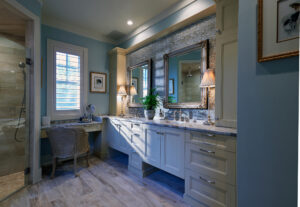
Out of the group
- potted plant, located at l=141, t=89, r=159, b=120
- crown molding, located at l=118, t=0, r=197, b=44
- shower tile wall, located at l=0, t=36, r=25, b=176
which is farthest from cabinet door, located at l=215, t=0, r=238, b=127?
shower tile wall, located at l=0, t=36, r=25, b=176

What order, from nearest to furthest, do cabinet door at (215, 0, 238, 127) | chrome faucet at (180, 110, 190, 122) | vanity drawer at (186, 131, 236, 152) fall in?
vanity drawer at (186, 131, 236, 152)
cabinet door at (215, 0, 238, 127)
chrome faucet at (180, 110, 190, 122)

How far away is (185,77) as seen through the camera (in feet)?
8.41

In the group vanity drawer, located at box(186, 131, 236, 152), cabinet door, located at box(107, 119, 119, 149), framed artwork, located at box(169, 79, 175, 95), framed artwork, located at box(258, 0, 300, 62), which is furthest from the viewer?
cabinet door, located at box(107, 119, 119, 149)

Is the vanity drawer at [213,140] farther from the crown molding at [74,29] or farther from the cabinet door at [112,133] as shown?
the crown molding at [74,29]

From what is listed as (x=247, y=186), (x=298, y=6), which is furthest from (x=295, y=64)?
(x=247, y=186)

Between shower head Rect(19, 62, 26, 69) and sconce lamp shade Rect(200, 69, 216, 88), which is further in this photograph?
shower head Rect(19, 62, 26, 69)

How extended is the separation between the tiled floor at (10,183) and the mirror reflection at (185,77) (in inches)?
105

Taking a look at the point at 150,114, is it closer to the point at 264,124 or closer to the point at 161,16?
the point at 161,16

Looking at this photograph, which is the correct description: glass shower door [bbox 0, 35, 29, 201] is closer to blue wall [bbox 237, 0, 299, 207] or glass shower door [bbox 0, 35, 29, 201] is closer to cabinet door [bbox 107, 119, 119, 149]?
cabinet door [bbox 107, 119, 119, 149]

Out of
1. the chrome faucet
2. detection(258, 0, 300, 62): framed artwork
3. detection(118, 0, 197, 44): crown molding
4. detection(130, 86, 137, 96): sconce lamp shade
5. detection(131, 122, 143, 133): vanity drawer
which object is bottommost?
detection(131, 122, 143, 133): vanity drawer

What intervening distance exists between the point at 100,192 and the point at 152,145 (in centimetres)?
95

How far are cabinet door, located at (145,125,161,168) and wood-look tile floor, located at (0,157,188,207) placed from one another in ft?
1.17

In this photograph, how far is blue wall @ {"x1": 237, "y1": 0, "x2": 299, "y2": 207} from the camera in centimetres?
92

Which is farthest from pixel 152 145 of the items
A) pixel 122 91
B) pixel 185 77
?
pixel 122 91
